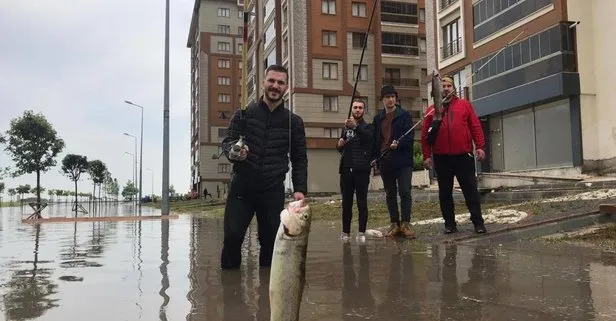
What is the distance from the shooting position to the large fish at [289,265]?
7.95 feet

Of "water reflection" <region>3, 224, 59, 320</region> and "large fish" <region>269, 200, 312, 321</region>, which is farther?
"water reflection" <region>3, 224, 59, 320</region>

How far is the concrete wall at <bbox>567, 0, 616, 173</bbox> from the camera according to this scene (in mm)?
20438

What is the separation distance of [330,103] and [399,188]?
121 ft

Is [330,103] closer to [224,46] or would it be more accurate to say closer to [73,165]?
[73,165]

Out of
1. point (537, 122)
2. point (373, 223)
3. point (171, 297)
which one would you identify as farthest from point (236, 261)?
point (537, 122)

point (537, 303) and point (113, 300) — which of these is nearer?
point (537, 303)

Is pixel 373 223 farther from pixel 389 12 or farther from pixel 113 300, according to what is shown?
pixel 389 12

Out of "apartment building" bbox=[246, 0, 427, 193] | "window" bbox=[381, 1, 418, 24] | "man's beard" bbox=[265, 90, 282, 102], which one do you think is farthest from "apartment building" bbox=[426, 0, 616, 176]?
"man's beard" bbox=[265, 90, 282, 102]

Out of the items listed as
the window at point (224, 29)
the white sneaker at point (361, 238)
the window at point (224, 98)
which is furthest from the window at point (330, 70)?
the window at point (224, 29)

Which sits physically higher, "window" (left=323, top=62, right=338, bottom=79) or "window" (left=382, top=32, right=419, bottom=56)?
"window" (left=382, top=32, right=419, bottom=56)

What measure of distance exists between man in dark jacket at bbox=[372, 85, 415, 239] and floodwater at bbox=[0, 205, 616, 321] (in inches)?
26.3

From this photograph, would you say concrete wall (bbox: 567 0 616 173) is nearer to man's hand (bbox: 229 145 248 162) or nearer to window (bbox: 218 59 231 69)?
man's hand (bbox: 229 145 248 162)

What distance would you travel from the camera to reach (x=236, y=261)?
5250 millimetres

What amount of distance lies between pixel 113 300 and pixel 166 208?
16.9 m
